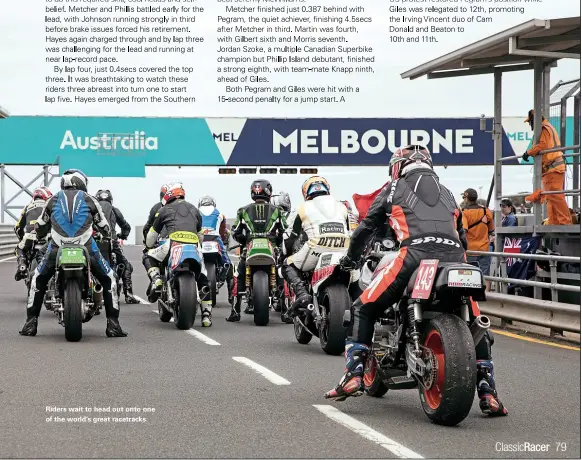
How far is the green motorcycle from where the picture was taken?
14.2 m

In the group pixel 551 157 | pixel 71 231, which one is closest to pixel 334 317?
pixel 71 231

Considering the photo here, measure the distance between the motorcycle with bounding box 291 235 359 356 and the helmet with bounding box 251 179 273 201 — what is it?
145 inches

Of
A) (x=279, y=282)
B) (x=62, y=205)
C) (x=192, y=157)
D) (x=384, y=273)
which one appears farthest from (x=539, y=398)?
(x=192, y=157)

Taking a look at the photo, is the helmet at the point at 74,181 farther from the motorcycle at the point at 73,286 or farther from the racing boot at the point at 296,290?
the racing boot at the point at 296,290

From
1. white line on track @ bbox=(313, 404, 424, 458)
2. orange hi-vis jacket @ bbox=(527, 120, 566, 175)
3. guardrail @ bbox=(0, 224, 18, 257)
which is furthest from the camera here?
guardrail @ bbox=(0, 224, 18, 257)

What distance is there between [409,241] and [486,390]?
1.08m

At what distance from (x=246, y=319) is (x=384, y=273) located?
27.0 ft

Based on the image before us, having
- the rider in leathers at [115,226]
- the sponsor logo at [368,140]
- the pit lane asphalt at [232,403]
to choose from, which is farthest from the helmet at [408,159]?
the sponsor logo at [368,140]

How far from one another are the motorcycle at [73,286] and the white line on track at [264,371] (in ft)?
6.52

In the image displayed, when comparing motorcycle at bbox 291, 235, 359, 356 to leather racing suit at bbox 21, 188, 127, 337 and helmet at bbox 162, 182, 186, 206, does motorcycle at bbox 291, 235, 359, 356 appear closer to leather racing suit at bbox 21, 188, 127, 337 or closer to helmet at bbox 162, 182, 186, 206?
leather racing suit at bbox 21, 188, 127, 337

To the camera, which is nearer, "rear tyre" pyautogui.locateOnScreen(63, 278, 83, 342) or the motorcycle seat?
the motorcycle seat

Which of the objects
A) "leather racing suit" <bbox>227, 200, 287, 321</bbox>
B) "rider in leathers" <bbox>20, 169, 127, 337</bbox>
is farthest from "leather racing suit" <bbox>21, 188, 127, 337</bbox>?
"leather racing suit" <bbox>227, 200, 287, 321</bbox>

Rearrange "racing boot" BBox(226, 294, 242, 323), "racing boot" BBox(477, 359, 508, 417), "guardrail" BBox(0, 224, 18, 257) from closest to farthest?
"racing boot" BBox(477, 359, 508, 417) < "racing boot" BBox(226, 294, 242, 323) < "guardrail" BBox(0, 224, 18, 257)

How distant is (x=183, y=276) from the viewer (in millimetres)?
13422
